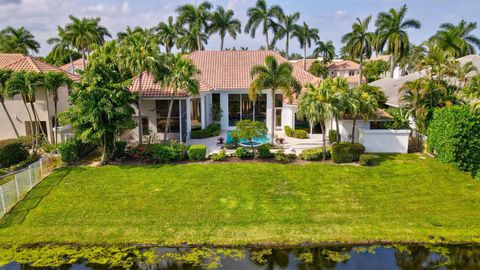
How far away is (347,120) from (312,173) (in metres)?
6.57

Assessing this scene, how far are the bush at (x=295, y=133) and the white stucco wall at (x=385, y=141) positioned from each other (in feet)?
17.6

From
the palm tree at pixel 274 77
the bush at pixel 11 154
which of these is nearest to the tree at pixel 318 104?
the palm tree at pixel 274 77

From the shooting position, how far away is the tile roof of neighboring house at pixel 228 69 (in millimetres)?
32084

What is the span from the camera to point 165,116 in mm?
27125

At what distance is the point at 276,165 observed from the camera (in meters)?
21.6

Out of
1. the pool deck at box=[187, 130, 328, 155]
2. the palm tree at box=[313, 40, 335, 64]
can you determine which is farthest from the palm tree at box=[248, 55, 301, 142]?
the palm tree at box=[313, 40, 335, 64]

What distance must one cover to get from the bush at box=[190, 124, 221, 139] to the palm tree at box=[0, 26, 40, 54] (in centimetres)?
3952

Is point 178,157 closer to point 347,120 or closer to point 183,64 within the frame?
point 183,64

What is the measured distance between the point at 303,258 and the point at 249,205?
177 inches

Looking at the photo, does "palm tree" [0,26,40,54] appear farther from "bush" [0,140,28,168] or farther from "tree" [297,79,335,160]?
"tree" [297,79,335,160]

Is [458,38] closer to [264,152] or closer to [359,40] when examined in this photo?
[359,40]

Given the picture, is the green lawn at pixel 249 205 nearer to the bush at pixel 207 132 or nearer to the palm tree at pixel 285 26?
the bush at pixel 207 132

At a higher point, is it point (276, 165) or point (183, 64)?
point (183, 64)

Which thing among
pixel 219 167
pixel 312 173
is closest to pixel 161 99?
pixel 219 167
